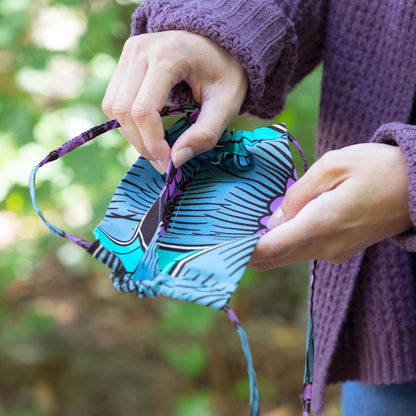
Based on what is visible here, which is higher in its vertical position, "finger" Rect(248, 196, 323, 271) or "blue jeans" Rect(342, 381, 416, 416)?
"finger" Rect(248, 196, 323, 271)

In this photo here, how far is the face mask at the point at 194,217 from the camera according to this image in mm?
524

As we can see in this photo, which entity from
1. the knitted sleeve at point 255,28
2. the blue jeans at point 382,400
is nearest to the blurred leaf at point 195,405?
the blue jeans at point 382,400

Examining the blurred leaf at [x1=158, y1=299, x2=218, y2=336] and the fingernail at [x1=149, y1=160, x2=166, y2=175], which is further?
the blurred leaf at [x1=158, y1=299, x2=218, y2=336]

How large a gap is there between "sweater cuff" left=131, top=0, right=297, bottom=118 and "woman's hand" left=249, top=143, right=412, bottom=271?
166 mm

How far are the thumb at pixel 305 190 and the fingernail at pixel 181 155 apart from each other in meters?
0.12

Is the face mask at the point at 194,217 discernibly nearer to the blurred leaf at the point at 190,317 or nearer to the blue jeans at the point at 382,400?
the blue jeans at the point at 382,400

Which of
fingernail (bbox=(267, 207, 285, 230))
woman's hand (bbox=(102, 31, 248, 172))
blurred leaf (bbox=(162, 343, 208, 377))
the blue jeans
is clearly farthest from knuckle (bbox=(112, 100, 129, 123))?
blurred leaf (bbox=(162, 343, 208, 377))

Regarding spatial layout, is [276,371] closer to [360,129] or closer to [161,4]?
[360,129]

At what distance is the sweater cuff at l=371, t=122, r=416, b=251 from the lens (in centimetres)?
52

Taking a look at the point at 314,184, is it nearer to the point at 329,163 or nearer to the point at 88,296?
the point at 329,163

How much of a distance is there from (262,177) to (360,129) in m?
0.18

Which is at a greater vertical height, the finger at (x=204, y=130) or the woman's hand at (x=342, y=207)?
the finger at (x=204, y=130)

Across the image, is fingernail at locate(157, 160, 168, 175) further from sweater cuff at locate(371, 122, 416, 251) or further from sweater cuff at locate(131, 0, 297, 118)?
sweater cuff at locate(371, 122, 416, 251)

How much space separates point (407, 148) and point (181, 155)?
0.24m
